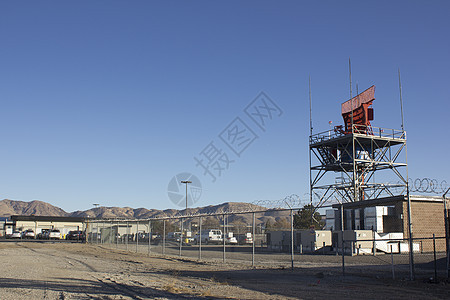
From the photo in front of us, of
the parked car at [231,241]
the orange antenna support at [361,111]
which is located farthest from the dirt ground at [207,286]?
the orange antenna support at [361,111]

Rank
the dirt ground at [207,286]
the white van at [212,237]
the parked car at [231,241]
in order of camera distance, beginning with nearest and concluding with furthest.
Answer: the dirt ground at [207,286] < the parked car at [231,241] < the white van at [212,237]

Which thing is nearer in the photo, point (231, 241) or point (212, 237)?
point (231, 241)

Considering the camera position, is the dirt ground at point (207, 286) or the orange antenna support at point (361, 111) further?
the orange antenna support at point (361, 111)

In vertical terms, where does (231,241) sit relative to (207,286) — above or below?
below

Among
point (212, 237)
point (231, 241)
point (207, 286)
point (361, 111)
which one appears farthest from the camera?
point (212, 237)

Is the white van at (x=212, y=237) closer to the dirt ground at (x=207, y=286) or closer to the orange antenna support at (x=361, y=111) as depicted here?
the orange antenna support at (x=361, y=111)

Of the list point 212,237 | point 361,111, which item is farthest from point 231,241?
point 361,111

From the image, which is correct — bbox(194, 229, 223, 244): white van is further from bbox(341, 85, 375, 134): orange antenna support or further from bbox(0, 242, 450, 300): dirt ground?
bbox(0, 242, 450, 300): dirt ground

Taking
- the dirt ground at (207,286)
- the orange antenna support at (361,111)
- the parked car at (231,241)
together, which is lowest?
the parked car at (231,241)

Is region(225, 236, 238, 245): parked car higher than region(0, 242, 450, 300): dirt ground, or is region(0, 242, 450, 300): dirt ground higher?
region(0, 242, 450, 300): dirt ground

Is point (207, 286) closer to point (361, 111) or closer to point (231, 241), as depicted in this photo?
point (231, 241)

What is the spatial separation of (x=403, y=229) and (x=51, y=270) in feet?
79.3

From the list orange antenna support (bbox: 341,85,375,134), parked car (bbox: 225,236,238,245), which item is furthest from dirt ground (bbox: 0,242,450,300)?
orange antenna support (bbox: 341,85,375,134)

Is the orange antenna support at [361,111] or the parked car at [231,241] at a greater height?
the orange antenna support at [361,111]
